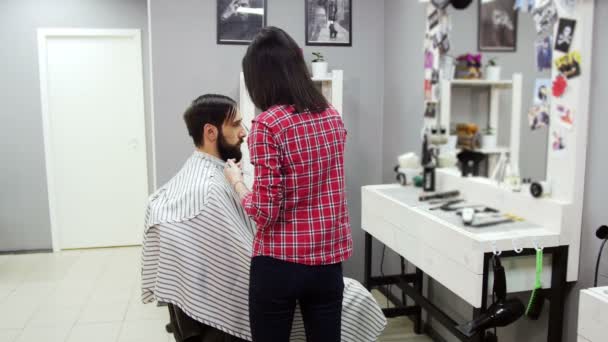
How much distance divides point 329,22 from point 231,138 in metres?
1.92

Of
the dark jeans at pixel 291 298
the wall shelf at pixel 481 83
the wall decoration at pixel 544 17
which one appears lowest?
the dark jeans at pixel 291 298

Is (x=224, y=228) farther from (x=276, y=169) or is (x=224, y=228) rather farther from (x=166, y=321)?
(x=166, y=321)

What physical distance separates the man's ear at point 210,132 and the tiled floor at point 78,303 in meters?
1.67

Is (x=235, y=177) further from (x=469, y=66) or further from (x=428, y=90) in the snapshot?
(x=428, y=90)

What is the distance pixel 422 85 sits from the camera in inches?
121

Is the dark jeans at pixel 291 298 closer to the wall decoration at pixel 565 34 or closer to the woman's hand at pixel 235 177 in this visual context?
the woman's hand at pixel 235 177

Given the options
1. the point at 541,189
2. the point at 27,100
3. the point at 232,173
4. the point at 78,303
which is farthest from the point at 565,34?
the point at 27,100

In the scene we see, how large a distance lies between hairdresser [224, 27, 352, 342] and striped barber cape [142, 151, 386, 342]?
0.65ft

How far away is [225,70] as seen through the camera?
3463mm

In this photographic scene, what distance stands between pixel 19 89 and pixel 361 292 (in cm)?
390

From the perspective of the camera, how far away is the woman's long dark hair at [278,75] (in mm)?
1450

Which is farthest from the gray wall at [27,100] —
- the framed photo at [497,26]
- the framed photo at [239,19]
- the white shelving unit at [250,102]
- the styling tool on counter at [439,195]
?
the framed photo at [497,26]

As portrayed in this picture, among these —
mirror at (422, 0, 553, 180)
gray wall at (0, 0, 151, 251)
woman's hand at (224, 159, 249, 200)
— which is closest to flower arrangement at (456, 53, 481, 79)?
mirror at (422, 0, 553, 180)

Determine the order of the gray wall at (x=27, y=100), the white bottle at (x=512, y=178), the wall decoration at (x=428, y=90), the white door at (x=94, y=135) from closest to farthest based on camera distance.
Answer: the white bottle at (x=512, y=178) < the wall decoration at (x=428, y=90) < the gray wall at (x=27, y=100) < the white door at (x=94, y=135)
